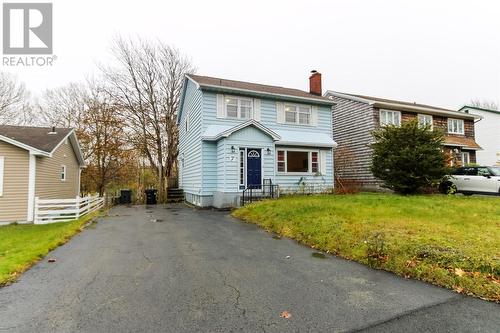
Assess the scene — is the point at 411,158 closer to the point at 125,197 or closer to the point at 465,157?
the point at 465,157

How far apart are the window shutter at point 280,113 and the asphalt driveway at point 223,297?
11327 mm

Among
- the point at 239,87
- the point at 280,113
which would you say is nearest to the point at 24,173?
the point at 239,87

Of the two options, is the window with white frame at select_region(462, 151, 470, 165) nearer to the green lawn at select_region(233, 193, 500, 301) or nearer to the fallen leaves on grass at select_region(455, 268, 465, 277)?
the green lawn at select_region(233, 193, 500, 301)

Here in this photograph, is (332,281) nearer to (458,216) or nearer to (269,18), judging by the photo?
(458,216)

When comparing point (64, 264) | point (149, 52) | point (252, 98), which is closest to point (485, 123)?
point (252, 98)

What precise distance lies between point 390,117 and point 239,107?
11935 millimetres

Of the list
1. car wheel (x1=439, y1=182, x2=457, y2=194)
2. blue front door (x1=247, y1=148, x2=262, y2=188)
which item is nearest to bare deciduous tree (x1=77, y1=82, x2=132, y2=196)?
blue front door (x1=247, y1=148, x2=262, y2=188)

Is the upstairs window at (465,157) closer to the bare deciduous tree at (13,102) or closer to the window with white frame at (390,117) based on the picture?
the window with white frame at (390,117)

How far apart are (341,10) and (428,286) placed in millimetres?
23753

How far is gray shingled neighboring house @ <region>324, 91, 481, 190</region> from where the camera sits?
1888 cm

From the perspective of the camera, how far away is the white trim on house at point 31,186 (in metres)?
11.8

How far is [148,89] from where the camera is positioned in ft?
77.3

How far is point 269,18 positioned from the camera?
85.3ft

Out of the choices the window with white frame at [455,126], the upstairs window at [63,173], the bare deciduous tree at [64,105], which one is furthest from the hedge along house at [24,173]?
the window with white frame at [455,126]
